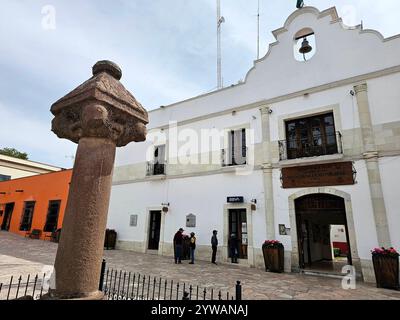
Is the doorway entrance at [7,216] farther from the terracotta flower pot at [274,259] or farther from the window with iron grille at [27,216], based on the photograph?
the terracotta flower pot at [274,259]

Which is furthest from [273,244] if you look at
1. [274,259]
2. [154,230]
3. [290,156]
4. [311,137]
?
[154,230]

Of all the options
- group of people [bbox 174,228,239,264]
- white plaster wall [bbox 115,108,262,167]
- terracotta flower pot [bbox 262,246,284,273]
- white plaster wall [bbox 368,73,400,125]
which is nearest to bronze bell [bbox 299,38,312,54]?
white plaster wall [bbox 368,73,400,125]

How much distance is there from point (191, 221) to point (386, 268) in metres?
7.71

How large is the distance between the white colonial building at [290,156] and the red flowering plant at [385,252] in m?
0.57

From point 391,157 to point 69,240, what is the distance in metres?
9.91

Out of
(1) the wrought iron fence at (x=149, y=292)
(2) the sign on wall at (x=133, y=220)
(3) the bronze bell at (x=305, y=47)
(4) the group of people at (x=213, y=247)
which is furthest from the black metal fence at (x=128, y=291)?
(3) the bronze bell at (x=305, y=47)

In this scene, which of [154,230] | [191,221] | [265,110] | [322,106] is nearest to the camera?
[322,106]

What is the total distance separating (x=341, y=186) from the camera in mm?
9117

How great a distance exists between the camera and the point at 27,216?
794 inches

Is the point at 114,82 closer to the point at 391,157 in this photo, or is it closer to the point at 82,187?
the point at 82,187

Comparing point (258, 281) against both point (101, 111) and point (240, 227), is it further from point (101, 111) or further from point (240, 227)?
point (101, 111)

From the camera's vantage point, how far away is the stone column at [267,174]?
10.1 meters

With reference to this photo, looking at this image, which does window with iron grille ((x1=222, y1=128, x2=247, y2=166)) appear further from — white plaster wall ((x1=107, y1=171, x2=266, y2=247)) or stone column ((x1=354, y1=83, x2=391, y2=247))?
stone column ((x1=354, y1=83, x2=391, y2=247))

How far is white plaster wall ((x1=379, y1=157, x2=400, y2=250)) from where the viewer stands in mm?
7965
